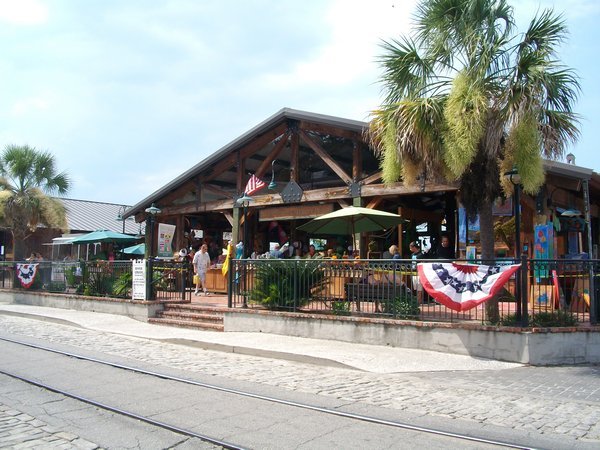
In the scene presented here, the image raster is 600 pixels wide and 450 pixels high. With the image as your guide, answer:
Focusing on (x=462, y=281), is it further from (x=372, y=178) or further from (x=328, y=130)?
(x=328, y=130)

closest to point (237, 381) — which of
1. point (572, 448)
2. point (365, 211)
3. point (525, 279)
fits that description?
point (572, 448)

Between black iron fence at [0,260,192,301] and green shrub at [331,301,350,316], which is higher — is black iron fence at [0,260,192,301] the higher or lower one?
the higher one

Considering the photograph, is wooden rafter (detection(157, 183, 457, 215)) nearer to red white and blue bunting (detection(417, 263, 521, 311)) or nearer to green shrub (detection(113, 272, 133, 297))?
red white and blue bunting (detection(417, 263, 521, 311))

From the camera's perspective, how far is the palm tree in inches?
850

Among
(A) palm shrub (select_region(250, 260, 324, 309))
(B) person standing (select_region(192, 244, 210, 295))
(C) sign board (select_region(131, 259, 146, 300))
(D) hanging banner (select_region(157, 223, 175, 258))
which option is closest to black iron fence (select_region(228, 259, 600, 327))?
(A) palm shrub (select_region(250, 260, 324, 309))

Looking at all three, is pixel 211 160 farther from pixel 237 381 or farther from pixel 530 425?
pixel 530 425

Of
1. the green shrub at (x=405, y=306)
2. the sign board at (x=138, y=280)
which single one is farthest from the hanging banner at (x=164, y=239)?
the green shrub at (x=405, y=306)

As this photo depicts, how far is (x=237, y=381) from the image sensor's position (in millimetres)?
7812

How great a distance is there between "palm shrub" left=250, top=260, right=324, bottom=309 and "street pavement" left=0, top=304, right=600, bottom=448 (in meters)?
0.95

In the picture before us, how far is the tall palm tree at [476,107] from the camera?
9180 mm

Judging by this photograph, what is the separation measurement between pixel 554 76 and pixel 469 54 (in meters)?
1.53

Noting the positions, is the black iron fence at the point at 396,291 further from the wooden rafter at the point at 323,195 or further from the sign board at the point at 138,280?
the wooden rafter at the point at 323,195

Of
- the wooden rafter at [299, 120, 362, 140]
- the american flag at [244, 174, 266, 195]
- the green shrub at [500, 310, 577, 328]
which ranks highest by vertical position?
the wooden rafter at [299, 120, 362, 140]

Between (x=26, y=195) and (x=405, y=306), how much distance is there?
59.2ft
